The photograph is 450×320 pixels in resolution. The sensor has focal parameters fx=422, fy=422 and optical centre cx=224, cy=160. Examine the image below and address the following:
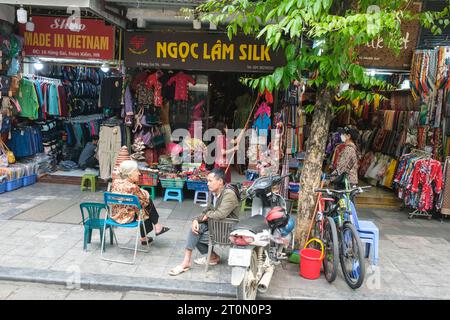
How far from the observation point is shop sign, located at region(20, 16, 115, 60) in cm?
932

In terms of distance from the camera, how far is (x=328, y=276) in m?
5.43

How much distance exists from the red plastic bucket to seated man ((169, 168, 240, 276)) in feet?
3.44

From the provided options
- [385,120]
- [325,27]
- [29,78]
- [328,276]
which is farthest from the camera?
[385,120]

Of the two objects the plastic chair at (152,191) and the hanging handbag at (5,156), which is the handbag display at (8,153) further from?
the plastic chair at (152,191)

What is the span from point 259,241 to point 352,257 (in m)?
1.40

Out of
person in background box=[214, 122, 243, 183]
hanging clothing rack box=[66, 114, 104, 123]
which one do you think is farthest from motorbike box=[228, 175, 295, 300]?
hanging clothing rack box=[66, 114, 104, 123]

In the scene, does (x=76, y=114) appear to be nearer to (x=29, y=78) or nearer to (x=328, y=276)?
(x=29, y=78)

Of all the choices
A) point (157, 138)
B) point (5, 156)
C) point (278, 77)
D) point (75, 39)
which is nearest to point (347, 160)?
point (278, 77)

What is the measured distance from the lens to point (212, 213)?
5.28m

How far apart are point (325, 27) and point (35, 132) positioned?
863 cm

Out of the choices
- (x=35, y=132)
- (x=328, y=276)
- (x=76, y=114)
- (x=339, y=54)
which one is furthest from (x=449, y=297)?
(x=76, y=114)

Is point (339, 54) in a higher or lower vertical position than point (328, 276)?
higher

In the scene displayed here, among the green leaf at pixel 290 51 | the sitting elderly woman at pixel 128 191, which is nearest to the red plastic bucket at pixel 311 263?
the sitting elderly woman at pixel 128 191

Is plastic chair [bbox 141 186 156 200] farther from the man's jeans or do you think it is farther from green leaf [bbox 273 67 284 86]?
green leaf [bbox 273 67 284 86]
